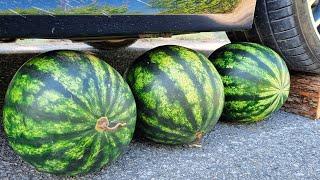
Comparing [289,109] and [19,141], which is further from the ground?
[19,141]

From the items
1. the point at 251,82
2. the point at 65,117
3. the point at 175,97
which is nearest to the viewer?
the point at 65,117

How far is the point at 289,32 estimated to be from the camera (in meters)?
2.16

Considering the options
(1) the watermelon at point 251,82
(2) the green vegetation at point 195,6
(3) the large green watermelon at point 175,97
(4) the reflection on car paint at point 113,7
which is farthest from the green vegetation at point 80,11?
(1) the watermelon at point 251,82

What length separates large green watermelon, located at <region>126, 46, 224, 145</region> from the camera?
5.39 ft

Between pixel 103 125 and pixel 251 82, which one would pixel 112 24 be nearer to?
pixel 103 125

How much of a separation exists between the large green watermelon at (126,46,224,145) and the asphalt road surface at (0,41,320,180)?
0.08 meters

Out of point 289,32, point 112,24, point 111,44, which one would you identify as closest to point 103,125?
point 112,24

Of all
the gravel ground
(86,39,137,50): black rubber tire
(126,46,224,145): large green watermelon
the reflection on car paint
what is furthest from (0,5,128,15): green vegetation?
(86,39,137,50): black rubber tire

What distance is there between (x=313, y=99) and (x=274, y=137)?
501 mm

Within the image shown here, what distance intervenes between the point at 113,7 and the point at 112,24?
0.06m

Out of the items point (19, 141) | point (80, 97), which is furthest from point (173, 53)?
point (19, 141)

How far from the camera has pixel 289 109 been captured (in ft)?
8.18

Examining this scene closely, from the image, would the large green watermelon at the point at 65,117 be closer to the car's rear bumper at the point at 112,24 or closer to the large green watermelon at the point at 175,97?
the car's rear bumper at the point at 112,24

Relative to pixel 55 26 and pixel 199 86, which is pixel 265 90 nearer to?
pixel 199 86
